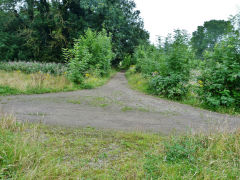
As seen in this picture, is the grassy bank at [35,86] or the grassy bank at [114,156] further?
the grassy bank at [35,86]

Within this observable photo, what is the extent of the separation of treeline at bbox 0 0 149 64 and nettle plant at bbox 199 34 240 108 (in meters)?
15.9

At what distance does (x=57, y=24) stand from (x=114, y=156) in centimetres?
2192

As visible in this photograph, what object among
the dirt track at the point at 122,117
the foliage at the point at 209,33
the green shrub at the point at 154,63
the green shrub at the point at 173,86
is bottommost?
the dirt track at the point at 122,117

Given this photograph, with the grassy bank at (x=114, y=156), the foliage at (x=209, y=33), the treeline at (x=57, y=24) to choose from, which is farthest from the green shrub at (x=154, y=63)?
the foliage at (x=209, y=33)

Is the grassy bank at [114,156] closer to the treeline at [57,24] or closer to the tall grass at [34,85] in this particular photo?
the tall grass at [34,85]

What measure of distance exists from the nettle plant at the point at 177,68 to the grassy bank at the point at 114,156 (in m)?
4.64

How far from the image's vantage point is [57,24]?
2045 centimetres

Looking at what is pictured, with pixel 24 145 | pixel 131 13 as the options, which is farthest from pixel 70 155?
pixel 131 13

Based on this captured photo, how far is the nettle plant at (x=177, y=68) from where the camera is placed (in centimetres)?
755

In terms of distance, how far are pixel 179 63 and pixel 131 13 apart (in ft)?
68.4

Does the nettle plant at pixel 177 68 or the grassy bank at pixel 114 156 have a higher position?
the nettle plant at pixel 177 68

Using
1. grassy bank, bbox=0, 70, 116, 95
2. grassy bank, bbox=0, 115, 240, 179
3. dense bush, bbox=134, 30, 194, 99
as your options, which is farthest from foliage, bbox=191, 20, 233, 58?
grassy bank, bbox=0, 115, 240, 179

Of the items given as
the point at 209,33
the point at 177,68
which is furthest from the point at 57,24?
the point at 209,33

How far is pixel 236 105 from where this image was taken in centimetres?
608
